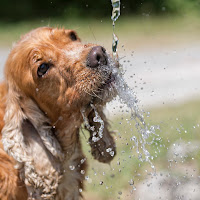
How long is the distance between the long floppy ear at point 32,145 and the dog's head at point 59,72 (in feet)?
0.35

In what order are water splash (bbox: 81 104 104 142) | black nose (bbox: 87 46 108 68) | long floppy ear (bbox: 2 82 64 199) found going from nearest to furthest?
1. black nose (bbox: 87 46 108 68)
2. long floppy ear (bbox: 2 82 64 199)
3. water splash (bbox: 81 104 104 142)

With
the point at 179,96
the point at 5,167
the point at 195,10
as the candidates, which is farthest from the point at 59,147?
the point at 195,10

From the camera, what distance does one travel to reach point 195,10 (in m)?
11.8

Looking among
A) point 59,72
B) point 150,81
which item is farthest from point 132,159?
point 150,81

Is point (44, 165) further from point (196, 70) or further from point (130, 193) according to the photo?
point (196, 70)

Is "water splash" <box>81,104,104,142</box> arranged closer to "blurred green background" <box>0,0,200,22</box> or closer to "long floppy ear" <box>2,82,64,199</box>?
"long floppy ear" <box>2,82,64,199</box>

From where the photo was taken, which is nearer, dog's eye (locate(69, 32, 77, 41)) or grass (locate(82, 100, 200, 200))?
dog's eye (locate(69, 32, 77, 41))

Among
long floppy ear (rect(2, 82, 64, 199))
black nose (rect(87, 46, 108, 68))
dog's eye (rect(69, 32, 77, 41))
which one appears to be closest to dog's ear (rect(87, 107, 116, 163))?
long floppy ear (rect(2, 82, 64, 199))

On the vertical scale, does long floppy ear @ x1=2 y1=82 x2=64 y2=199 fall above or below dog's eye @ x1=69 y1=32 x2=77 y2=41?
below

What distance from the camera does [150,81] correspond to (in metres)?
9.36

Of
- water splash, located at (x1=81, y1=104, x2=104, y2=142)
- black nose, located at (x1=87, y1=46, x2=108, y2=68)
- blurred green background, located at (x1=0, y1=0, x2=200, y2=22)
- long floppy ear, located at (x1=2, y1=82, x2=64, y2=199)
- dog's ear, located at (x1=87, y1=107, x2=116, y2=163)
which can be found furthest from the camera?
blurred green background, located at (x1=0, y1=0, x2=200, y2=22)

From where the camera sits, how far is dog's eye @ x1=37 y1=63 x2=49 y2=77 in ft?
12.6

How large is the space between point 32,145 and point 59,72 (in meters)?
0.73

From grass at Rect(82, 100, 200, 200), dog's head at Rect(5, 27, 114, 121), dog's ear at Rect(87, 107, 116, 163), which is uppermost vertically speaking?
dog's head at Rect(5, 27, 114, 121)
